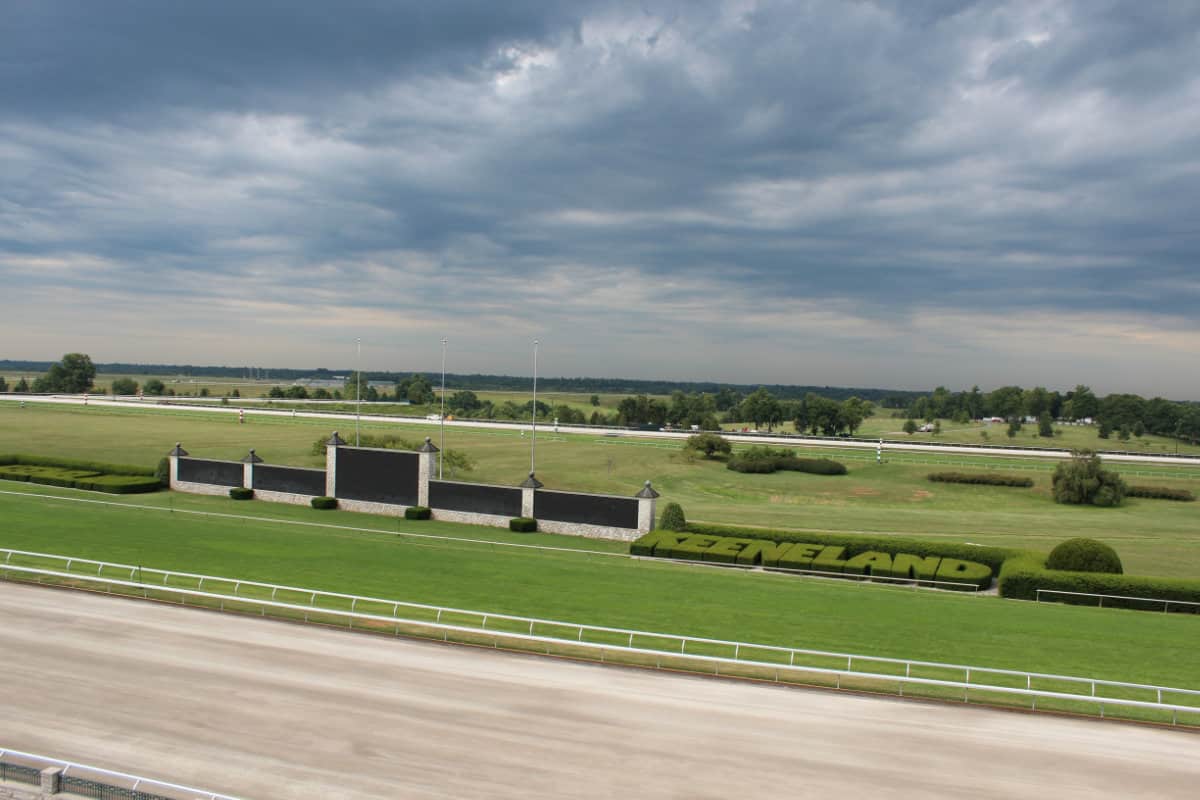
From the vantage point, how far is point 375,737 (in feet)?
42.1

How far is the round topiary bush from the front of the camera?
27625mm

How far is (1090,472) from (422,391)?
424 feet

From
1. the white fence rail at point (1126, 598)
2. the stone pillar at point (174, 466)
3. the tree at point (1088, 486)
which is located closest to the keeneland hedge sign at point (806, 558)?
the white fence rail at point (1126, 598)

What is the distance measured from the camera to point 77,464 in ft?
159

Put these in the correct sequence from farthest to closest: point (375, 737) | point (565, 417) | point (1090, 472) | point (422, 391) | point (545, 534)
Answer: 1. point (422, 391)
2. point (565, 417)
3. point (1090, 472)
4. point (545, 534)
5. point (375, 737)

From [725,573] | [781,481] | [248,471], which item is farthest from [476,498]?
[781,481]

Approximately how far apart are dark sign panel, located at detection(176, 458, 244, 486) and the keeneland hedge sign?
25941 mm

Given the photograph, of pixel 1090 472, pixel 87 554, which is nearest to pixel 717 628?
pixel 87 554

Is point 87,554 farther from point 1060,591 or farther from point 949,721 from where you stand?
point 1060,591

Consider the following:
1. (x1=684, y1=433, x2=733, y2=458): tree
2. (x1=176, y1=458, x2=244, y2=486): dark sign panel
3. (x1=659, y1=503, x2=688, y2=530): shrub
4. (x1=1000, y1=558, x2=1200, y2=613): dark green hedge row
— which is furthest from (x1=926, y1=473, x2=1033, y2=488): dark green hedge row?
(x1=176, y1=458, x2=244, y2=486): dark sign panel

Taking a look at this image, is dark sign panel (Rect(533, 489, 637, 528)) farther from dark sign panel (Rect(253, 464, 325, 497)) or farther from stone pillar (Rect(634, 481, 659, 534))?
dark sign panel (Rect(253, 464, 325, 497))

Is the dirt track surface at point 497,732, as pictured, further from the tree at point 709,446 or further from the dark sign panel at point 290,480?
the tree at point 709,446

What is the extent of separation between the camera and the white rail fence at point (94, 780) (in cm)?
961

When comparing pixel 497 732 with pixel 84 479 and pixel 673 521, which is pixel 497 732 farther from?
pixel 84 479
